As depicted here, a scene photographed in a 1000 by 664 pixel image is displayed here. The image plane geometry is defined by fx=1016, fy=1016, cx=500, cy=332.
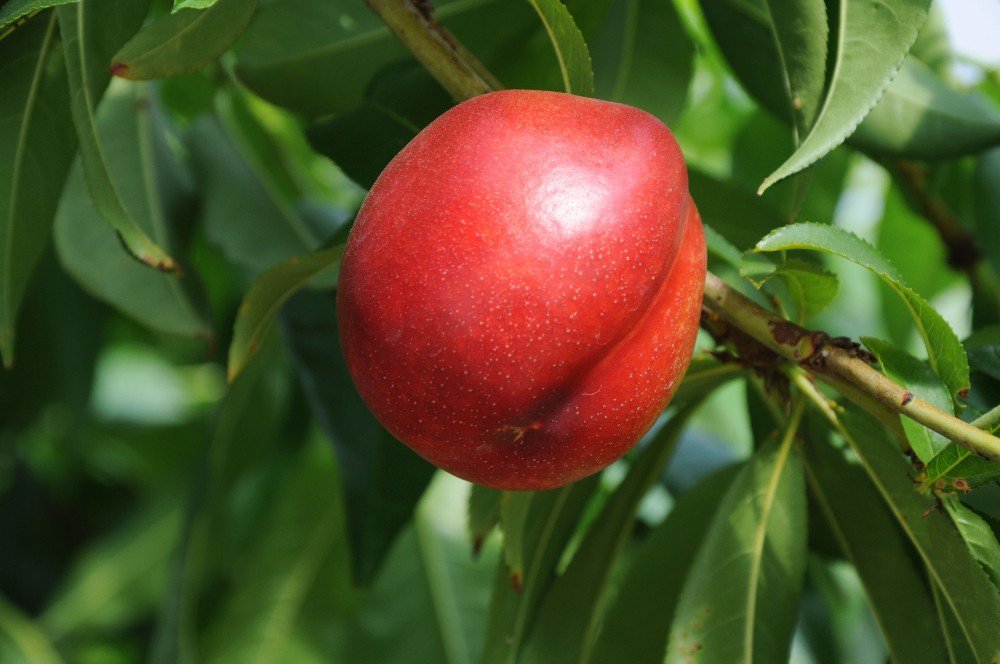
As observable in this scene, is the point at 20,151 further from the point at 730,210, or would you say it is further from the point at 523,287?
the point at 730,210

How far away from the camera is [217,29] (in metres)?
0.80

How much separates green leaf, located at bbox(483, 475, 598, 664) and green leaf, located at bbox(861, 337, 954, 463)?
39cm

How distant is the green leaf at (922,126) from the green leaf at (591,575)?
38 cm

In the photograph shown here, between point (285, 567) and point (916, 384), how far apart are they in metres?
1.24

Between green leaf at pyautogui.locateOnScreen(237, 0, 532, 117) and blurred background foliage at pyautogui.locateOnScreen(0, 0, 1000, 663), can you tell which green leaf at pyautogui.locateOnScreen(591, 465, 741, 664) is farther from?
green leaf at pyautogui.locateOnScreen(237, 0, 532, 117)

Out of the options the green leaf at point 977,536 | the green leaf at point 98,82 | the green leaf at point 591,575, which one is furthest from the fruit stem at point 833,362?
the green leaf at point 98,82

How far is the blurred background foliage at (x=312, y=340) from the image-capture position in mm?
931

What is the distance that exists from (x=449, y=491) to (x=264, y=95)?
2.74ft

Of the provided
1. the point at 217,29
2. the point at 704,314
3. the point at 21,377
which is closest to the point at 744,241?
the point at 704,314

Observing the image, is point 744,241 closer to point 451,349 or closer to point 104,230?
point 451,349

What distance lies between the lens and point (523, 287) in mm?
625

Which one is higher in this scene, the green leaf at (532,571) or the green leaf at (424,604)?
the green leaf at (532,571)

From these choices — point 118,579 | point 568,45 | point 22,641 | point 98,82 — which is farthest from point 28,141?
point 118,579

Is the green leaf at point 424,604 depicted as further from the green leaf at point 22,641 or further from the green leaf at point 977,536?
the green leaf at point 977,536
